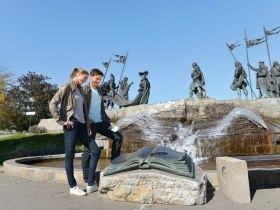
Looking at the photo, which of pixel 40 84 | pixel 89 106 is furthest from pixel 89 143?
pixel 40 84

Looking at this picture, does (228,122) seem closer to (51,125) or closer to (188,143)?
(188,143)

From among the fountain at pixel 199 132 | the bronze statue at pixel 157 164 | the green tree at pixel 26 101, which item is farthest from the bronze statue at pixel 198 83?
the green tree at pixel 26 101

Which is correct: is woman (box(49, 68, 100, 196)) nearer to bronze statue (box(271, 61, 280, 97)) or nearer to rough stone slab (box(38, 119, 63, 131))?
bronze statue (box(271, 61, 280, 97))

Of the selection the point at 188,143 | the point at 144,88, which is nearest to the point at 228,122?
the point at 188,143

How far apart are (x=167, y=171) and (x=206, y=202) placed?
581 millimetres

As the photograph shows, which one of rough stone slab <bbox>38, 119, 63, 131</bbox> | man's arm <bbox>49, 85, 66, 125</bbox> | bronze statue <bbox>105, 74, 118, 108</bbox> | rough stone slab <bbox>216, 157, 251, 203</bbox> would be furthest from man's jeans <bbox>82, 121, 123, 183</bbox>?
rough stone slab <bbox>38, 119, 63, 131</bbox>

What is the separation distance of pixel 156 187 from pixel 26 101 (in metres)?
44.8

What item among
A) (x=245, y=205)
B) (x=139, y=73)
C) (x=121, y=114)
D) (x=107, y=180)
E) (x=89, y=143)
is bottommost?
(x=245, y=205)

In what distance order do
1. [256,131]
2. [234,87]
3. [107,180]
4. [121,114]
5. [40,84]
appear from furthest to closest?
1. [40,84]
2. [234,87]
3. [121,114]
4. [256,131]
5. [107,180]

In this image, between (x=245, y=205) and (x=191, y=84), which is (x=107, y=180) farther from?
(x=191, y=84)

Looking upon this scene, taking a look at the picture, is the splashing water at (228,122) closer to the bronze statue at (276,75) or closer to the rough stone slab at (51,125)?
the bronze statue at (276,75)

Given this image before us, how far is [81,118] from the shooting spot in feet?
13.8

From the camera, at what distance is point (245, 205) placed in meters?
3.52

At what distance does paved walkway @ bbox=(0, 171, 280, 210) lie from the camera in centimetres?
348
